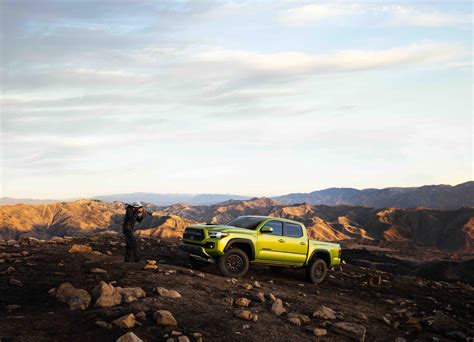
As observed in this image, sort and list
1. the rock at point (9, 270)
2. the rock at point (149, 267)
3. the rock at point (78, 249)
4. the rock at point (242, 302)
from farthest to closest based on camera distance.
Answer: the rock at point (78, 249), the rock at point (149, 267), the rock at point (9, 270), the rock at point (242, 302)

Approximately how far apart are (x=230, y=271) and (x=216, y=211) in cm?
10454

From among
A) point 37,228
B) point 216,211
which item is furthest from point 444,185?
point 37,228

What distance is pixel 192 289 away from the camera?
34.9ft

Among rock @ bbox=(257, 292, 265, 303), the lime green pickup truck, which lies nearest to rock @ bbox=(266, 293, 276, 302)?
rock @ bbox=(257, 292, 265, 303)

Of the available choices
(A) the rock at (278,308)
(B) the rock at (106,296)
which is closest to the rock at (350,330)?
(A) the rock at (278,308)

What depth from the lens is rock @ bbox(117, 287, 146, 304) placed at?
900cm

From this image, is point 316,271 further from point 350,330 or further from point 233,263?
point 350,330

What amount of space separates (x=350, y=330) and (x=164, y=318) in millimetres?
3780

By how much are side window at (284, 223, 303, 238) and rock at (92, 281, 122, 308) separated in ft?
20.8

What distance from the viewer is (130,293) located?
9258 mm

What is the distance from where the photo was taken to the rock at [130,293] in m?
9.00

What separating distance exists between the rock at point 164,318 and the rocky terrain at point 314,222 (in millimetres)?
53241

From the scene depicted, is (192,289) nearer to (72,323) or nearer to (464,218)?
(72,323)

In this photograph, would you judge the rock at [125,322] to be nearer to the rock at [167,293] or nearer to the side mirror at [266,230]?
the rock at [167,293]
